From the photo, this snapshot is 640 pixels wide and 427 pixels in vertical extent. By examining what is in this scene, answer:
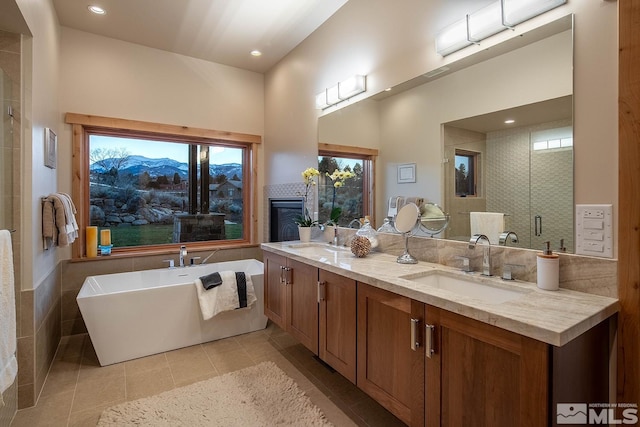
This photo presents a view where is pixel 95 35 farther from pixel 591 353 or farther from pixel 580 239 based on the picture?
pixel 591 353

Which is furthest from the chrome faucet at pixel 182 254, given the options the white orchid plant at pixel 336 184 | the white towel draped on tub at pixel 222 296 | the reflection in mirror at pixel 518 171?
the reflection in mirror at pixel 518 171

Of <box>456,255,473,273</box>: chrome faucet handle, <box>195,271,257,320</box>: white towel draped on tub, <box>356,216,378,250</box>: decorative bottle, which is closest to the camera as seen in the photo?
<box>456,255,473,273</box>: chrome faucet handle

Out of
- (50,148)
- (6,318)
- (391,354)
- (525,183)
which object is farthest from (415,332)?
(50,148)

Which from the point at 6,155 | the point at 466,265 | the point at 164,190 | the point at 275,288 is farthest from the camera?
the point at 164,190

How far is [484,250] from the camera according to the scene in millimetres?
1782

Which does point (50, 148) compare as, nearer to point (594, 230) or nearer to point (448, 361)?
point (448, 361)

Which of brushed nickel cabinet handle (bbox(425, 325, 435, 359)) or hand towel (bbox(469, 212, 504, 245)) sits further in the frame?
hand towel (bbox(469, 212, 504, 245))

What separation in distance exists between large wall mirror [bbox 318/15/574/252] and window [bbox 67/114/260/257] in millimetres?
2518

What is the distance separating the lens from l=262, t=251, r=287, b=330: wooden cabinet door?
105 inches

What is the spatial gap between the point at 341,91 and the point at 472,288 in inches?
79.1

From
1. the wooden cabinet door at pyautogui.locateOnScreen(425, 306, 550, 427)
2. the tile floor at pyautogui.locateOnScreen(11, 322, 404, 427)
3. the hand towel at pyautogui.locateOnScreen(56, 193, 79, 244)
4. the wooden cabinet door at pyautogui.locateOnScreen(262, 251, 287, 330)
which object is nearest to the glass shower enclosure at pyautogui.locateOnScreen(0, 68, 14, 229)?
the hand towel at pyautogui.locateOnScreen(56, 193, 79, 244)

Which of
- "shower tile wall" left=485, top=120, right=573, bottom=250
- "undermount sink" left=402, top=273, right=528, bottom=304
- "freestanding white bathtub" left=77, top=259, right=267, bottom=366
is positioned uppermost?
"shower tile wall" left=485, top=120, right=573, bottom=250

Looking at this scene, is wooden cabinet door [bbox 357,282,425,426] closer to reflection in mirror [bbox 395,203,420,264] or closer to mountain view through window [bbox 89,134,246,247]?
reflection in mirror [bbox 395,203,420,264]

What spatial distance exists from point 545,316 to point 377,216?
1564 mm
